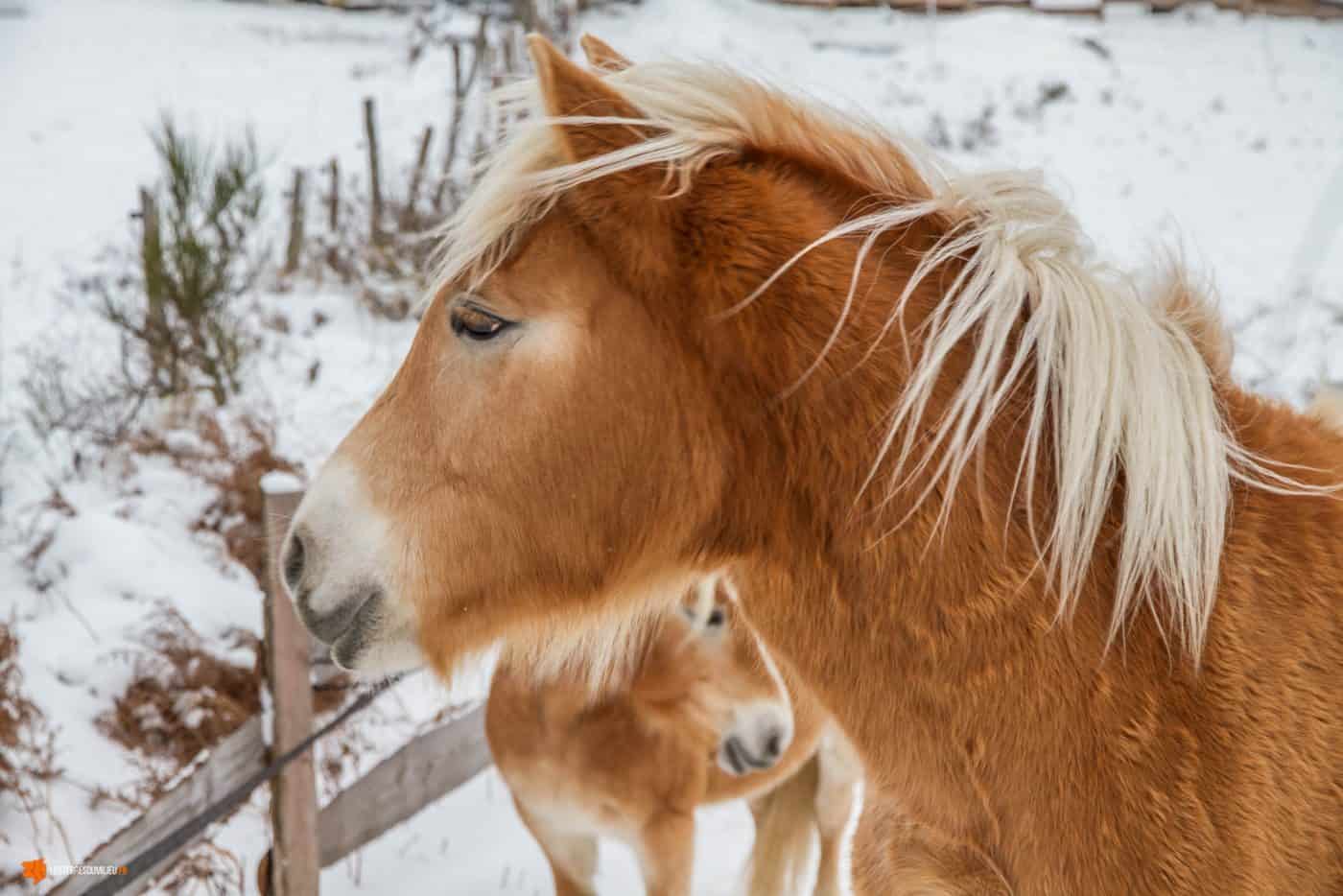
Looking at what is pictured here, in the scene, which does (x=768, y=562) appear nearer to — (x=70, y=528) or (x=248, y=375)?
(x=70, y=528)

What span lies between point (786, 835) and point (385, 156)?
11.2 meters

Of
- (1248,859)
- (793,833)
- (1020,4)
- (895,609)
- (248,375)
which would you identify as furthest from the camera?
(1020,4)

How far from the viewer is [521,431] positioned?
147 centimetres

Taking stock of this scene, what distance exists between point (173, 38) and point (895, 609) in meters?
18.4

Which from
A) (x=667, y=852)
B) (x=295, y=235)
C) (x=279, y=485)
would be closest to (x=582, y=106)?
(x=279, y=485)

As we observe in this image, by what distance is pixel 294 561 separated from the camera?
1586 mm

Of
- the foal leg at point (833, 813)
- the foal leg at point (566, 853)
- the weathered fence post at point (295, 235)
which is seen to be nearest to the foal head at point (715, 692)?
the foal leg at point (566, 853)

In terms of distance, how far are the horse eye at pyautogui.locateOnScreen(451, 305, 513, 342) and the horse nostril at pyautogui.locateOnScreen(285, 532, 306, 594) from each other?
43cm

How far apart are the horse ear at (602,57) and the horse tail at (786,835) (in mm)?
2760

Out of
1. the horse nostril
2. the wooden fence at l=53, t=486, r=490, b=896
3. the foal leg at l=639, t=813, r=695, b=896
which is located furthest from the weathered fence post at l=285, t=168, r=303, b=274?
the horse nostril

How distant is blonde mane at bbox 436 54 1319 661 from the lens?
1.33 meters

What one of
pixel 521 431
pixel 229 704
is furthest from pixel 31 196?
pixel 521 431

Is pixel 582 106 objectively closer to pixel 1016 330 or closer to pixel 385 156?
pixel 1016 330

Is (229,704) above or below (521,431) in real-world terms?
below
